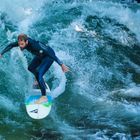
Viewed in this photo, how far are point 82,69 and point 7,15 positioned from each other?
11.2ft

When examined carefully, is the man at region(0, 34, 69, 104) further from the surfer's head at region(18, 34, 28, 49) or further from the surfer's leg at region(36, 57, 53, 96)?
the surfer's head at region(18, 34, 28, 49)

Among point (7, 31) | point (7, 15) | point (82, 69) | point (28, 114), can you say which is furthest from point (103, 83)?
point (7, 15)

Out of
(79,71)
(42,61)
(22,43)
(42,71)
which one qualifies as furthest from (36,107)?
(79,71)

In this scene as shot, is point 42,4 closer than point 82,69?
No

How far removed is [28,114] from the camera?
9375 mm

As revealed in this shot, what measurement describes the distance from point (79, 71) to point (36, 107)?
2.63 meters

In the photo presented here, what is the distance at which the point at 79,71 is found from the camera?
11570 mm

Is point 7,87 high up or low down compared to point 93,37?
down

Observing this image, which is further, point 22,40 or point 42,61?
point 42,61

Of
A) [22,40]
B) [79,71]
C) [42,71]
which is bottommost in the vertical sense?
[42,71]

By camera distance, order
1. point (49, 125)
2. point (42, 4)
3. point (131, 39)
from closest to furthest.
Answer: point (49, 125) → point (131, 39) → point (42, 4)

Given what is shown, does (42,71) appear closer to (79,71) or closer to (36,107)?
(36,107)

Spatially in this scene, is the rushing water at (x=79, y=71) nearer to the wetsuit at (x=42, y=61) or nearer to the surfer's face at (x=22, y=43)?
the wetsuit at (x=42, y=61)

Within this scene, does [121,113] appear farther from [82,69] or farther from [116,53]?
[116,53]
